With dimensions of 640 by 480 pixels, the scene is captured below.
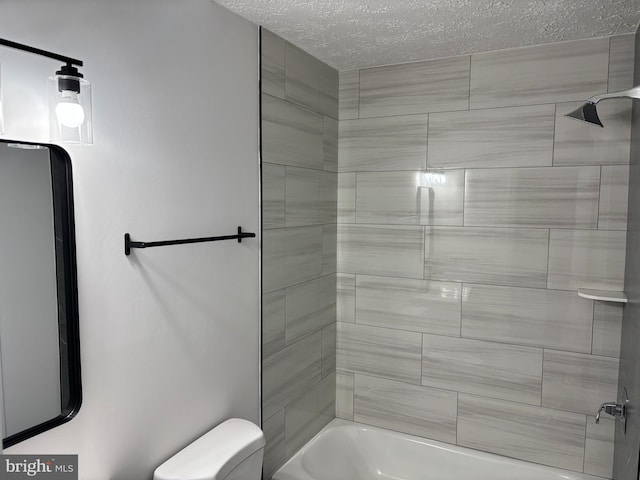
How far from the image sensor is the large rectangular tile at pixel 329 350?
2.74m

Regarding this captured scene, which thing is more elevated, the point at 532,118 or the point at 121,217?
the point at 532,118

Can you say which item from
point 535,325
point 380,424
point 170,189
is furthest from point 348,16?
point 380,424

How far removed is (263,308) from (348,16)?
50.0 inches

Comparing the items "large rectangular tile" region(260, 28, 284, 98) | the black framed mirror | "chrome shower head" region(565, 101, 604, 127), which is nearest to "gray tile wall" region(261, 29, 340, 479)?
"large rectangular tile" region(260, 28, 284, 98)

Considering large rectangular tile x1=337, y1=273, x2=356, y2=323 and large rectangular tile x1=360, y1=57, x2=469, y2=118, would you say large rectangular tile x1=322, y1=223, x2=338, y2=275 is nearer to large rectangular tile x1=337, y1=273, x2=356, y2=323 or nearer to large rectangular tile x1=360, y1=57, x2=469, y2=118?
large rectangular tile x1=337, y1=273, x2=356, y2=323

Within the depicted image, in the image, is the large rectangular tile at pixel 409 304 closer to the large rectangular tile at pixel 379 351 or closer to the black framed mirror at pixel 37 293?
the large rectangular tile at pixel 379 351

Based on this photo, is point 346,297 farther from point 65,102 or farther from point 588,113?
point 65,102

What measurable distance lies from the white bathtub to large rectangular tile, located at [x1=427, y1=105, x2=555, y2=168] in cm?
147

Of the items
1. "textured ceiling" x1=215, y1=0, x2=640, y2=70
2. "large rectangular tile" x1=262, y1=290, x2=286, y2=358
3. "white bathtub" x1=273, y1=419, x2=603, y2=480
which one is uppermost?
"textured ceiling" x1=215, y1=0, x2=640, y2=70

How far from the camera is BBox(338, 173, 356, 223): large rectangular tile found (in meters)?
2.77

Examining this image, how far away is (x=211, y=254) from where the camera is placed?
1.89 meters

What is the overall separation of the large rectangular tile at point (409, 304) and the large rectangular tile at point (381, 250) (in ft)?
0.19

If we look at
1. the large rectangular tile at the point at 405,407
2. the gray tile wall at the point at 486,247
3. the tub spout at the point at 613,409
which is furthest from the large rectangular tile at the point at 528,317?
the large rectangular tile at the point at 405,407

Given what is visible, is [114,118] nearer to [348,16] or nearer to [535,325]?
[348,16]
